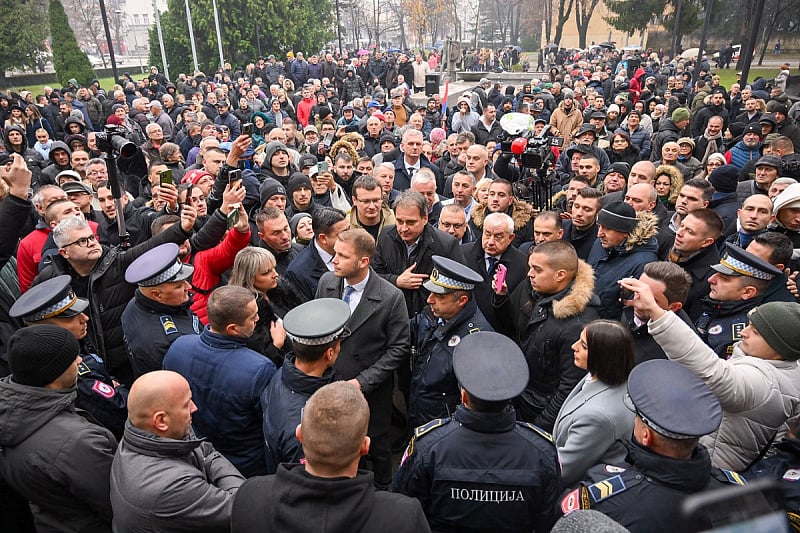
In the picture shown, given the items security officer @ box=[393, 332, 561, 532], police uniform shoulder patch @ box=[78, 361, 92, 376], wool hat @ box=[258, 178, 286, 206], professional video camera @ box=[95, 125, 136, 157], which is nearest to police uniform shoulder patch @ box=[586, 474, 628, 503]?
security officer @ box=[393, 332, 561, 532]

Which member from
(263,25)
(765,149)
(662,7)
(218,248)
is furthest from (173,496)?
(662,7)

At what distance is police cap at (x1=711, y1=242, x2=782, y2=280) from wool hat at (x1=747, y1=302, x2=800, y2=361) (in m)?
0.78

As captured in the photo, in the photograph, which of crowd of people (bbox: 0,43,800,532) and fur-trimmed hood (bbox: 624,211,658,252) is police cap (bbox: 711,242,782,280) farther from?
fur-trimmed hood (bbox: 624,211,658,252)

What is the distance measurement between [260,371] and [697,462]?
210cm

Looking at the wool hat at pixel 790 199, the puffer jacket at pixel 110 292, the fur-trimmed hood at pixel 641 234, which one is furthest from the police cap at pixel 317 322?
the wool hat at pixel 790 199

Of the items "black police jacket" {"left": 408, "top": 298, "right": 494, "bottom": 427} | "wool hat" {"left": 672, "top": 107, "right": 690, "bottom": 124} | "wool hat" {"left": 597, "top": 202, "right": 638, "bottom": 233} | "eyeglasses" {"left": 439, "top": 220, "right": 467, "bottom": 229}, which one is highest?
"wool hat" {"left": 672, "top": 107, "right": 690, "bottom": 124}

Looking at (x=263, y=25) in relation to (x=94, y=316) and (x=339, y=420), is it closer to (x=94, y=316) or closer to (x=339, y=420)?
(x=94, y=316)

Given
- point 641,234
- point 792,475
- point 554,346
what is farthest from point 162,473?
point 641,234

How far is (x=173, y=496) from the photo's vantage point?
2105mm

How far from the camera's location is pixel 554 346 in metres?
3.24

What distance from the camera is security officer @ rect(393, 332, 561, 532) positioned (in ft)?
7.18

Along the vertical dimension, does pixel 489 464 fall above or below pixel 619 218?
below

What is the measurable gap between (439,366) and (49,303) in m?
2.33

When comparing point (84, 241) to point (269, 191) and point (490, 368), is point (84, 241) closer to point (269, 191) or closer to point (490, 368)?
point (269, 191)
